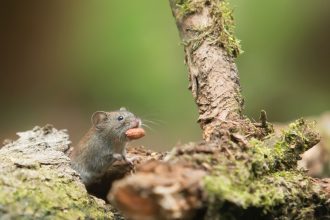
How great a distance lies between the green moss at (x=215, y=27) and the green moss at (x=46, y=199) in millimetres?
1165

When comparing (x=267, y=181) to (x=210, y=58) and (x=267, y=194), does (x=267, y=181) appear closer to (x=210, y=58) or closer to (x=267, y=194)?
(x=267, y=194)

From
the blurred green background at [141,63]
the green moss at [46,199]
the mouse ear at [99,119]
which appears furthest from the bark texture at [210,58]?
the blurred green background at [141,63]

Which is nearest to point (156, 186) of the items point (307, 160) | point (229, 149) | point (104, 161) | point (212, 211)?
point (212, 211)

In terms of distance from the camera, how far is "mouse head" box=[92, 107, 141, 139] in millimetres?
4117

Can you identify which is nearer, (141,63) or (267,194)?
(267,194)

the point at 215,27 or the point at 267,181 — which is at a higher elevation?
the point at 215,27

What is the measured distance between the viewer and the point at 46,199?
2469 mm

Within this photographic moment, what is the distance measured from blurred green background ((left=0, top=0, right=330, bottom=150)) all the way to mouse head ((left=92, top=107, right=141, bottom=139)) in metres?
3.24

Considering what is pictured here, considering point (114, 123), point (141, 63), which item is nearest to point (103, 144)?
point (114, 123)

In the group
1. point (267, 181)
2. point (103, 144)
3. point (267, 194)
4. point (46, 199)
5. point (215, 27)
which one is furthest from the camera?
point (103, 144)

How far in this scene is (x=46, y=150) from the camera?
3.15 metres

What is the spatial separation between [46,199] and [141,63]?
6097 mm

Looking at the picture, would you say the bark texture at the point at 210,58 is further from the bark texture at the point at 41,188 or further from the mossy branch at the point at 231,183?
the bark texture at the point at 41,188

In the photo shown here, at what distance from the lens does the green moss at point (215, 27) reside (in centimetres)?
329
